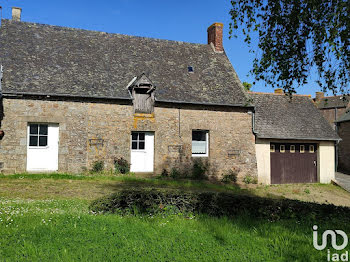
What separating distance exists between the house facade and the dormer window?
0.05 metres

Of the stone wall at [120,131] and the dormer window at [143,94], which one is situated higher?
the dormer window at [143,94]

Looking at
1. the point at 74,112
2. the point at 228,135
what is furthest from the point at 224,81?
the point at 74,112

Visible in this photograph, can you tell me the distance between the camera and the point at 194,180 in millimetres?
15758

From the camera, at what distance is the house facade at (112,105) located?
562 inches

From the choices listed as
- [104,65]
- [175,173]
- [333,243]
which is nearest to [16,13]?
[104,65]

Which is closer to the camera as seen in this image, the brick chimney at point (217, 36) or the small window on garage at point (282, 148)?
the small window on garage at point (282, 148)

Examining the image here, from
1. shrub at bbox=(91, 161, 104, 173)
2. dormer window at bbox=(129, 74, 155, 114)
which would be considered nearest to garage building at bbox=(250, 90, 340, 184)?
dormer window at bbox=(129, 74, 155, 114)

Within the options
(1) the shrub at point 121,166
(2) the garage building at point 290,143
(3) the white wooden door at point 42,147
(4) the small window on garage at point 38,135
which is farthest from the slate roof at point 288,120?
(4) the small window on garage at point 38,135

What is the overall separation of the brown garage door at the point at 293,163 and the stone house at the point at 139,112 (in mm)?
59

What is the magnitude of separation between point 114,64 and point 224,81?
6.26 m

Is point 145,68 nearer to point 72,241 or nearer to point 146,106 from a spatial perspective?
point 146,106

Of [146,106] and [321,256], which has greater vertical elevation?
[146,106]

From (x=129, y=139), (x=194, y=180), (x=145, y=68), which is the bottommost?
(x=194, y=180)

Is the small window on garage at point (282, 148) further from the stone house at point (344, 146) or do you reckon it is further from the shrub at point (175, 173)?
the stone house at point (344, 146)
